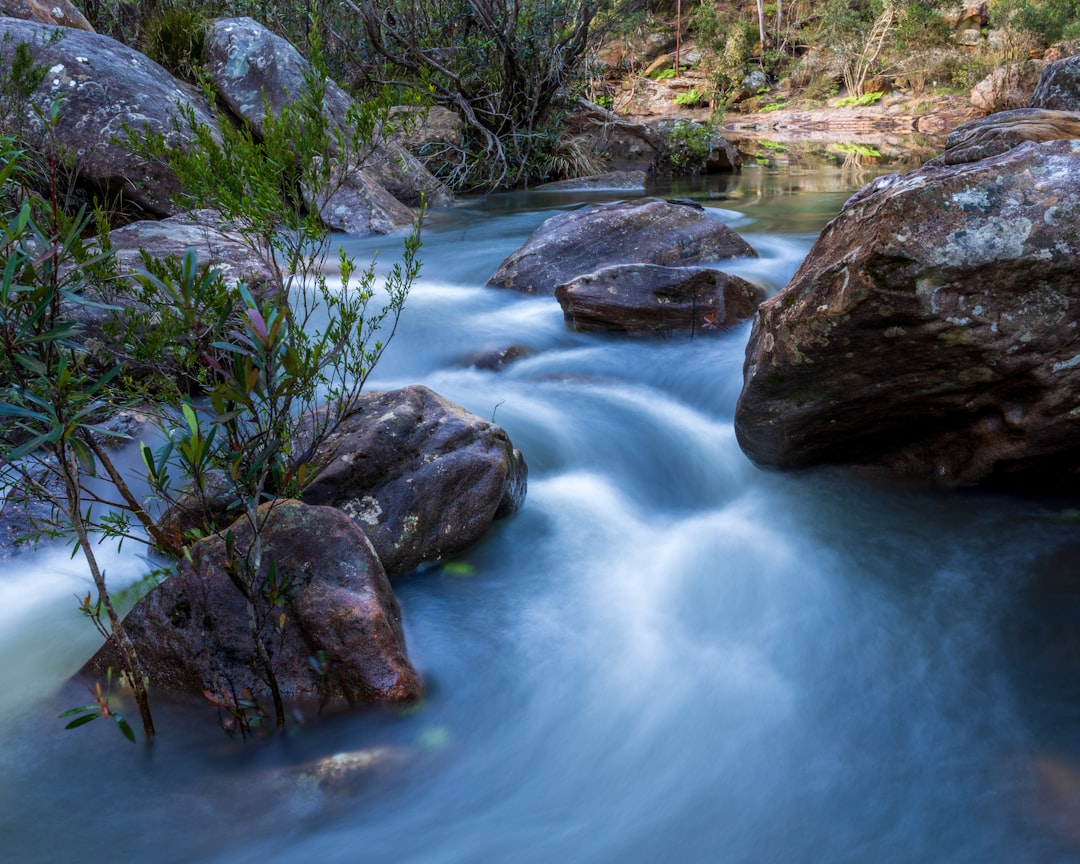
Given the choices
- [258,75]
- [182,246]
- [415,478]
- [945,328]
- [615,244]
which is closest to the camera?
[945,328]

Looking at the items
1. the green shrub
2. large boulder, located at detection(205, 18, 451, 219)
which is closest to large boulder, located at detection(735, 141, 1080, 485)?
large boulder, located at detection(205, 18, 451, 219)

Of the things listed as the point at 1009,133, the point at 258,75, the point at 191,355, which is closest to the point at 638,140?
the point at 258,75

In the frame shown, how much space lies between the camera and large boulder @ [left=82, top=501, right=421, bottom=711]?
2.77m

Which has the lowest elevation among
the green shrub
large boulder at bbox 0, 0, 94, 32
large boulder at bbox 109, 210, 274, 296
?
large boulder at bbox 109, 210, 274, 296

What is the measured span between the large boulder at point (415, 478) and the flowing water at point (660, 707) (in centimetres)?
15

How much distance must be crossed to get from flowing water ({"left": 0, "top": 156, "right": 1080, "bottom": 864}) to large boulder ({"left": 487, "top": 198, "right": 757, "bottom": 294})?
2.81m

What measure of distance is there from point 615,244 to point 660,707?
4880 millimetres

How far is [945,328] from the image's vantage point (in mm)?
3420

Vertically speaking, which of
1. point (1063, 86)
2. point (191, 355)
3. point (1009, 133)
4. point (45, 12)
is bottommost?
point (191, 355)

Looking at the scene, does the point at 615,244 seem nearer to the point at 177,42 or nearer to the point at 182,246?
the point at 182,246

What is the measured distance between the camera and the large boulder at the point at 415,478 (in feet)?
11.8

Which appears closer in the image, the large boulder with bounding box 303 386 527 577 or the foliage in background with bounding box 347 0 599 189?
the large boulder with bounding box 303 386 527 577

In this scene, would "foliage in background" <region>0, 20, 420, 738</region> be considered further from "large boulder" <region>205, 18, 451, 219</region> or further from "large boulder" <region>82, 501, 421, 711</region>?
"large boulder" <region>205, 18, 451, 219</region>

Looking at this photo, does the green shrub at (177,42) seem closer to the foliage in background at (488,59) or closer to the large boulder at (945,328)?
the foliage in background at (488,59)
